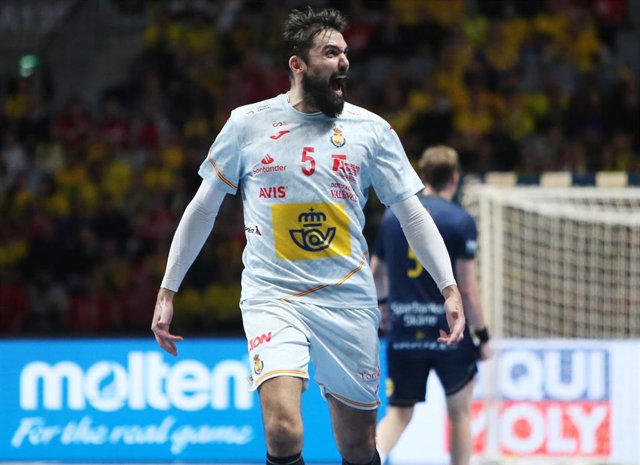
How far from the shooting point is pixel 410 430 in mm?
8203

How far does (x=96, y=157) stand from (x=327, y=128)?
887 centimetres

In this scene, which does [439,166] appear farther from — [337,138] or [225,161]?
[225,161]

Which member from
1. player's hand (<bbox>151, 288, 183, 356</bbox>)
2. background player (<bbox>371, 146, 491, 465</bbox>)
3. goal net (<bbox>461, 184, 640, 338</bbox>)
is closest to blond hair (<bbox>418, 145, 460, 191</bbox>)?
background player (<bbox>371, 146, 491, 465</bbox>)

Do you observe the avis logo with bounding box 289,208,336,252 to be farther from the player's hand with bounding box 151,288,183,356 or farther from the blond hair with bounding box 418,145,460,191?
the blond hair with bounding box 418,145,460,191

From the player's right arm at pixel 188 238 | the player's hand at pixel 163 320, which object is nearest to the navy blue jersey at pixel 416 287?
the player's right arm at pixel 188 238

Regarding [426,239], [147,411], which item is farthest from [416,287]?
[147,411]

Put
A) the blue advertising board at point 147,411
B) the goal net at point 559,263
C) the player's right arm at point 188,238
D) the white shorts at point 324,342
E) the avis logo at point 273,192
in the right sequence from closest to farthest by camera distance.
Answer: the white shorts at point 324,342, the avis logo at point 273,192, the player's right arm at point 188,238, the goal net at point 559,263, the blue advertising board at point 147,411

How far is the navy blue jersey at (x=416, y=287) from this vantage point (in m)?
5.83

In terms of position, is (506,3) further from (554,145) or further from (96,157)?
(96,157)

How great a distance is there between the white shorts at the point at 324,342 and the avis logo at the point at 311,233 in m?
0.21

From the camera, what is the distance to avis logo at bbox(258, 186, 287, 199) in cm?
421

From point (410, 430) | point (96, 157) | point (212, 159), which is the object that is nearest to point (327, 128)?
point (212, 159)

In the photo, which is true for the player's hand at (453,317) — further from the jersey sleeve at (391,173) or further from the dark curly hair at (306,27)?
the dark curly hair at (306,27)

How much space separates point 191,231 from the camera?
4.38 m
